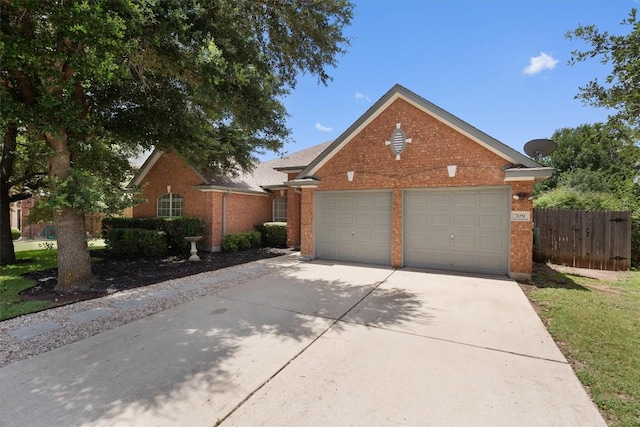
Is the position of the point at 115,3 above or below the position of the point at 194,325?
above

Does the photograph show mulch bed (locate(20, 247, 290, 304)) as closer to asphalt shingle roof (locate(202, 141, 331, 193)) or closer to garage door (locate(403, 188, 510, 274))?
asphalt shingle roof (locate(202, 141, 331, 193))

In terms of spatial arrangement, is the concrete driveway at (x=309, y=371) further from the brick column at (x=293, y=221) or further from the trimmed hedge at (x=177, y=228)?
the brick column at (x=293, y=221)

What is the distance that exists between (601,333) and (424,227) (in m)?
5.13

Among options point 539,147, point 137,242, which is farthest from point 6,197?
point 539,147

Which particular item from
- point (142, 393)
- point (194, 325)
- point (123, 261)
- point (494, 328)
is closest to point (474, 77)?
point (494, 328)

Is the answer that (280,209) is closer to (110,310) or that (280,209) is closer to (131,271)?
(131,271)

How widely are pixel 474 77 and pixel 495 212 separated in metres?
4.65

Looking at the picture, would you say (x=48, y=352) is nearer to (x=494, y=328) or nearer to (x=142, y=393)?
(x=142, y=393)

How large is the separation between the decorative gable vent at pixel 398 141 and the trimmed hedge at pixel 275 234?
23.2 ft

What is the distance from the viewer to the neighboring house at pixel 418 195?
8039 mm

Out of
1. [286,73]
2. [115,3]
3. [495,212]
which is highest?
[286,73]

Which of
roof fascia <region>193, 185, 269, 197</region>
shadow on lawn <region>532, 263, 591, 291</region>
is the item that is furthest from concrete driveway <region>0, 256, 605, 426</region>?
roof fascia <region>193, 185, 269, 197</region>

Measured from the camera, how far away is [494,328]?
15.4 feet

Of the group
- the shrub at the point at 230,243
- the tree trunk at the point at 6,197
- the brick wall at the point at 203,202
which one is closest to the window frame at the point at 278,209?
the brick wall at the point at 203,202
